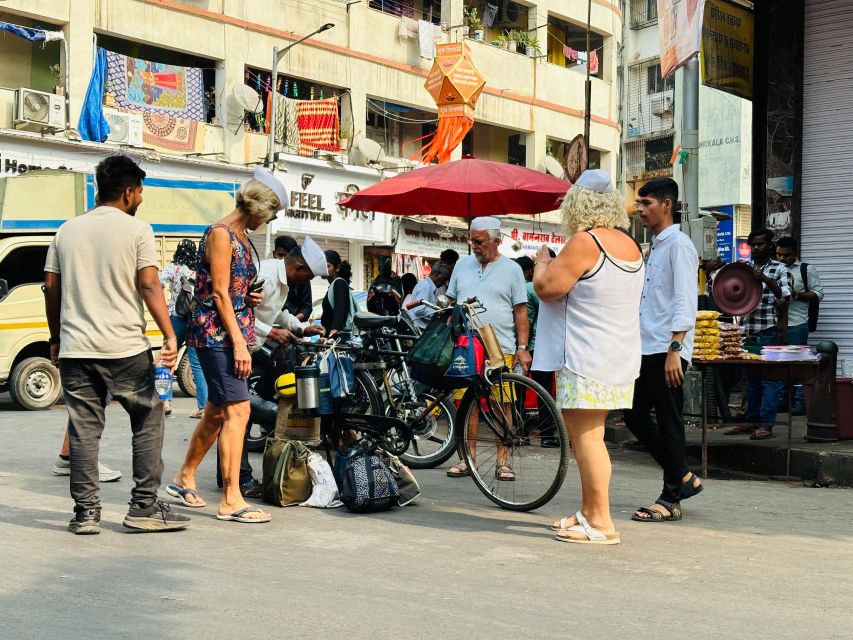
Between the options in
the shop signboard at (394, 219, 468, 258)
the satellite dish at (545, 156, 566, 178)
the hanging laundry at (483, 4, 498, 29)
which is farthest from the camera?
the satellite dish at (545, 156, 566, 178)

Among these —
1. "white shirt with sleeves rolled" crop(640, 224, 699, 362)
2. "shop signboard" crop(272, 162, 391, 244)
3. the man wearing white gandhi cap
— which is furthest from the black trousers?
"shop signboard" crop(272, 162, 391, 244)

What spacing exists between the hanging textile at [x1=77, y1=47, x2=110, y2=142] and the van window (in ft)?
28.7

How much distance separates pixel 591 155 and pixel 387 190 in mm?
26562

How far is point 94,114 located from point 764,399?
15835 millimetres

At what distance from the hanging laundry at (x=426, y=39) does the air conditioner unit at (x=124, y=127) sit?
30.4ft

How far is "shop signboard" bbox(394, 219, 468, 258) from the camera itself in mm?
29828

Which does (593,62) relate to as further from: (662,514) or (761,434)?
(662,514)

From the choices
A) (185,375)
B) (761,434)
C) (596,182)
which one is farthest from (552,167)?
(596,182)

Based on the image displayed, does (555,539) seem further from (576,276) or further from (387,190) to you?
(387,190)

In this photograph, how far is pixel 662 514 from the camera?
6.64 m

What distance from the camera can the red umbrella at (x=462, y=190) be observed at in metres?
11.2

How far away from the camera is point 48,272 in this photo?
5902 millimetres

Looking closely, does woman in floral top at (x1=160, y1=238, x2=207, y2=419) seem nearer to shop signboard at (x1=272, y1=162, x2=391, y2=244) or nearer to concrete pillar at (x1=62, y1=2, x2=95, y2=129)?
concrete pillar at (x1=62, y1=2, x2=95, y2=129)

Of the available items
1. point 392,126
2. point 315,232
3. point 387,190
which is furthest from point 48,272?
point 392,126
